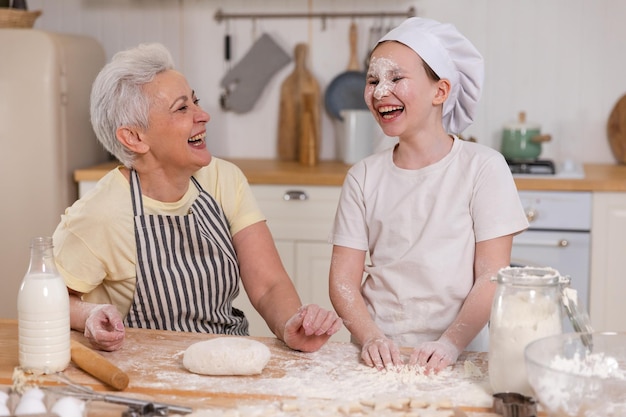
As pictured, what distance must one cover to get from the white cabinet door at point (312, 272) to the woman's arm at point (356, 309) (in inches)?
55.3

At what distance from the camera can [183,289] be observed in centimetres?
192

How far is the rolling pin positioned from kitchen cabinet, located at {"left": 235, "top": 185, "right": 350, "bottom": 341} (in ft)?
5.85

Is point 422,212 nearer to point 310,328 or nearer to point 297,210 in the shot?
point 310,328

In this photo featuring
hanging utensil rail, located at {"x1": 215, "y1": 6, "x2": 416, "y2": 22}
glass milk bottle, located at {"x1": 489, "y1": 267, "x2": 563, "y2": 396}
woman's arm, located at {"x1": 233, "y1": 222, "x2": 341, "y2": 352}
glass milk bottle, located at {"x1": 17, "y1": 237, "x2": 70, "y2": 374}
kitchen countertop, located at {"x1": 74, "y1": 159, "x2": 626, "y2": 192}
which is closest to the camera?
glass milk bottle, located at {"x1": 489, "y1": 267, "x2": 563, "y2": 396}

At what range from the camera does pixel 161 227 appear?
1894 mm

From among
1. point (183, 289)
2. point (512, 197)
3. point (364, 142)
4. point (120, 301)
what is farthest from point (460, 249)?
point (364, 142)

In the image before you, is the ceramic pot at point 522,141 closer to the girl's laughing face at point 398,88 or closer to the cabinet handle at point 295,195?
the cabinet handle at point 295,195

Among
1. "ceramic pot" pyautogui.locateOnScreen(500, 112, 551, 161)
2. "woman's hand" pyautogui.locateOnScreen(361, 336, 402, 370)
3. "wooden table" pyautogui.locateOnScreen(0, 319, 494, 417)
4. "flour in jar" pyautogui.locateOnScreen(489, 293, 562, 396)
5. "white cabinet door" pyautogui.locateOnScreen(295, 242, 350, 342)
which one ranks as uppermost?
"ceramic pot" pyautogui.locateOnScreen(500, 112, 551, 161)

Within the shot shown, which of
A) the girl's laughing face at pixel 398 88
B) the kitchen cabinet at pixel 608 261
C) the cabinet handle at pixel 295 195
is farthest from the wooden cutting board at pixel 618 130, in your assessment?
the girl's laughing face at pixel 398 88

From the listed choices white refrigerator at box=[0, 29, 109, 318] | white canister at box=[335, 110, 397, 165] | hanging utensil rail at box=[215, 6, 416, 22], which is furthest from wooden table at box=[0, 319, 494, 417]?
hanging utensil rail at box=[215, 6, 416, 22]

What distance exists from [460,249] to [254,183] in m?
1.58

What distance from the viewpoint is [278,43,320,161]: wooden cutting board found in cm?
372

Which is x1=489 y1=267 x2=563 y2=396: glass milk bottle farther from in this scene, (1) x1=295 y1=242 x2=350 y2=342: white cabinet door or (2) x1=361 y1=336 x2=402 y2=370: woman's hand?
(1) x1=295 y1=242 x2=350 y2=342: white cabinet door

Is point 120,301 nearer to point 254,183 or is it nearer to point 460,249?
point 460,249
